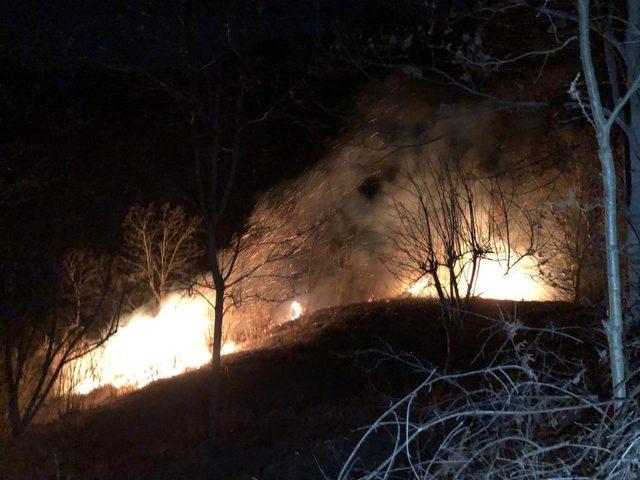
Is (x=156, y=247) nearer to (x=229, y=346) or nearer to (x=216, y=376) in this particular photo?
(x=229, y=346)

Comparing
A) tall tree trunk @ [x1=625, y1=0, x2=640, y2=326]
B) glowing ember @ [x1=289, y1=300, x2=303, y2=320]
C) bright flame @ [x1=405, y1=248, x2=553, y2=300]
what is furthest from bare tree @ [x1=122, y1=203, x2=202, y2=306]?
tall tree trunk @ [x1=625, y1=0, x2=640, y2=326]

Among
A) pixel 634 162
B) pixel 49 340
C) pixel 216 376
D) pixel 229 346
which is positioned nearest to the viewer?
pixel 634 162

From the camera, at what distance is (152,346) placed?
18469 millimetres

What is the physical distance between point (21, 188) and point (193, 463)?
5173 mm

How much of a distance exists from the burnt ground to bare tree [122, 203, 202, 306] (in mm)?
6034

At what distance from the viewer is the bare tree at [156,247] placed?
18438 millimetres

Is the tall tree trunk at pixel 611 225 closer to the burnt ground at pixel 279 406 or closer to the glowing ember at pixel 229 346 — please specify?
the burnt ground at pixel 279 406

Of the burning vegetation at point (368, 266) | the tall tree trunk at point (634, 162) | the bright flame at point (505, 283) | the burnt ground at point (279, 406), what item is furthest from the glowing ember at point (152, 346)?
the tall tree trunk at point (634, 162)

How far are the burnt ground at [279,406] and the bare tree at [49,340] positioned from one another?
0.83m

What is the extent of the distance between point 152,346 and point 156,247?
8.70 feet

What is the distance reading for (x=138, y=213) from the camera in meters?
18.5

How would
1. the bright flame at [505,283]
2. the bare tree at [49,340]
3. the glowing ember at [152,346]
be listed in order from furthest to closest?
1. the glowing ember at [152,346]
2. the bright flame at [505,283]
3. the bare tree at [49,340]

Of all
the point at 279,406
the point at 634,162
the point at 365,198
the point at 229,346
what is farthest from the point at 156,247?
the point at 634,162

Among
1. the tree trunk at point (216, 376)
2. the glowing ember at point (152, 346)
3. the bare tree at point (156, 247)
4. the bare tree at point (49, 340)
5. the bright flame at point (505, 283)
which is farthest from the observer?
the bare tree at point (156, 247)
